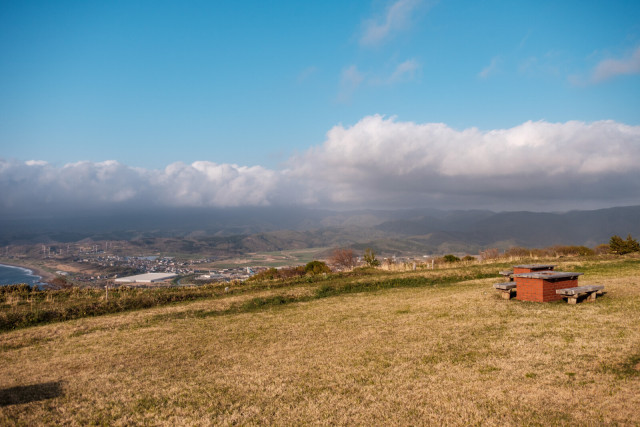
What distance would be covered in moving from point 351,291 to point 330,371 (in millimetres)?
16078

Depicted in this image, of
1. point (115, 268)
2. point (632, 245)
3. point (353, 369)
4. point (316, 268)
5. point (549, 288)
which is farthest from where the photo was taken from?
point (115, 268)

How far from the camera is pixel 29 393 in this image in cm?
855

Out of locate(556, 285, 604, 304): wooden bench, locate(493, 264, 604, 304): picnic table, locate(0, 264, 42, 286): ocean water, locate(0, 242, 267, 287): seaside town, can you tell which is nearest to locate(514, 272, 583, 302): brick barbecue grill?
locate(493, 264, 604, 304): picnic table

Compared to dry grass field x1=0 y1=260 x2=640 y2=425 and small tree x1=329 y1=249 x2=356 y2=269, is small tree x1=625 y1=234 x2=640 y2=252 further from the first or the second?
small tree x1=329 y1=249 x2=356 y2=269

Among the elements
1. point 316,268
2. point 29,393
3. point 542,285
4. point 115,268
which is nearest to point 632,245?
point 542,285

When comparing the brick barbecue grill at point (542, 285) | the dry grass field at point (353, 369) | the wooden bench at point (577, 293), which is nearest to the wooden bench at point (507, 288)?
the brick barbecue grill at point (542, 285)

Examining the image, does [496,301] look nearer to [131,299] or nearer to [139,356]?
[139,356]

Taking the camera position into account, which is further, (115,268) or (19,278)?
(115,268)

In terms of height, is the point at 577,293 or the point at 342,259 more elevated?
the point at 577,293

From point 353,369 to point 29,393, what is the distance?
25.7 feet

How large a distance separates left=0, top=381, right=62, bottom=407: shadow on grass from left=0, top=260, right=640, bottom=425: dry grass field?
0.05m

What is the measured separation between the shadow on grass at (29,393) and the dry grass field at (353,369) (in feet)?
0.15

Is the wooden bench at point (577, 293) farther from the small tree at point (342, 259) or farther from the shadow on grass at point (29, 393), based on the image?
the small tree at point (342, 259)

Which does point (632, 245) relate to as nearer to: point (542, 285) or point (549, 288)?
point (549, 288)
